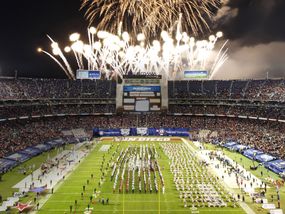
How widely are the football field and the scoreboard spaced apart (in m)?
28.6

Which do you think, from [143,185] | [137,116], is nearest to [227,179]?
[143,185]

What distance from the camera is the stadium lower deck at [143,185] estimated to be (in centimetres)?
3038

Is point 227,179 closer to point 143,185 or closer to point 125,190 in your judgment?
point 143,185

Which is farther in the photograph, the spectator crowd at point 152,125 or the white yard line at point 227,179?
the spectator crowd at point 152,125

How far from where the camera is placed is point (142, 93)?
271 ft

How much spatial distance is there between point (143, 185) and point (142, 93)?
155 feet

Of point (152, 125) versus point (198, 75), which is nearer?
point (152, 125)

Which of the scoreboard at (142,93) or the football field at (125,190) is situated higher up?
the scoreboard at (142,93)

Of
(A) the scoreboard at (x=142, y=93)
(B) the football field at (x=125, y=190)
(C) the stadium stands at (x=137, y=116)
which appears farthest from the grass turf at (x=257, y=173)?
(A) the scoreboard at (x=142, y=93)

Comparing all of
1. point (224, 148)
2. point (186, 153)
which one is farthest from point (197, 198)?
point (224, 148)

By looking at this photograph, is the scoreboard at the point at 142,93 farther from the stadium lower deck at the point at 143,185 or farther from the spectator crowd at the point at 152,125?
the stadium lower deck at the point at 143,185

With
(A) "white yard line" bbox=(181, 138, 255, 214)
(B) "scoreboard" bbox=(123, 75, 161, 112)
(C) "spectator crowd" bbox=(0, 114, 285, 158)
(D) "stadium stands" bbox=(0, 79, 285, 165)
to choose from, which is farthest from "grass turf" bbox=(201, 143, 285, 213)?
(B) "scoreboard" bbox=(123, 75, 161, 112)

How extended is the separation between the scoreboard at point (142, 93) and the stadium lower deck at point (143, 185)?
24804 mm

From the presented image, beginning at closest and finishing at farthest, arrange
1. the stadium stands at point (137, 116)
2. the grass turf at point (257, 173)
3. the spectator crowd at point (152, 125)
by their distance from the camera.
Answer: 1. the grass turf at point (257, 173)
2. the spectator crowd at point (152, 125)
3. the stadium stands at point (137, 116)
